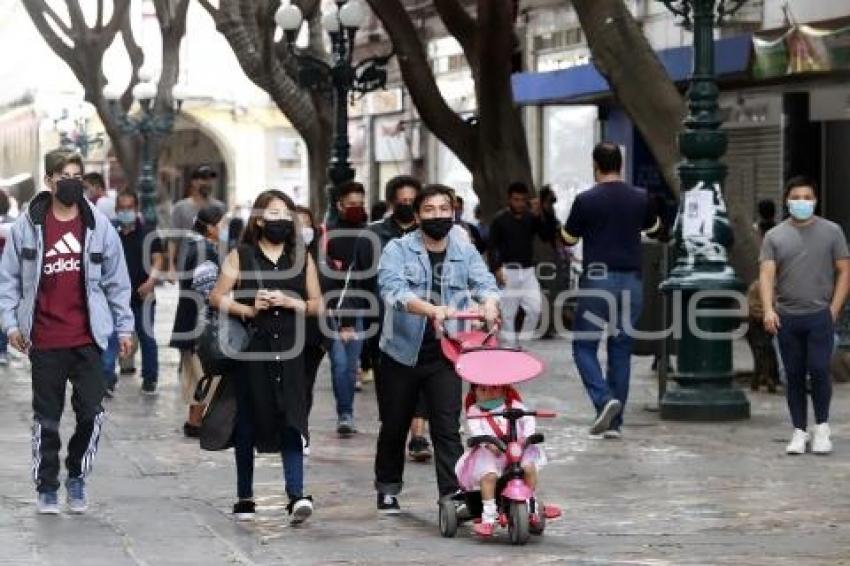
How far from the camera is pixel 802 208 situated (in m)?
13.2

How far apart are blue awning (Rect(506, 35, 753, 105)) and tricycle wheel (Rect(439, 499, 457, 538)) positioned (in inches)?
526

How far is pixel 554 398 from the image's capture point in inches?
695

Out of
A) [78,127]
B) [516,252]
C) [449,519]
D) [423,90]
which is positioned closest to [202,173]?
[516,252]

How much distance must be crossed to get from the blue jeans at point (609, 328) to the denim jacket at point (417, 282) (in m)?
3.66

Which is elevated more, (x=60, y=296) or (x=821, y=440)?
(x=60, y=296)

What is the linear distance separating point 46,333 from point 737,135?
18.6m

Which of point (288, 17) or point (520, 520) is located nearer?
point (520, 520)

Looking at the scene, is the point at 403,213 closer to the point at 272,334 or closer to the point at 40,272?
the point at 272,334

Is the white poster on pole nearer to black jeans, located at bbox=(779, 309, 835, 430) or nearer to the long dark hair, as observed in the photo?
black jeans, located at bbox=(779, 309, 835, 430)

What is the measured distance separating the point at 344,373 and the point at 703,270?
2841 millimetres

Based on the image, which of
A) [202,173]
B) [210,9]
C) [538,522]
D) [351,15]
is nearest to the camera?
[538,522]

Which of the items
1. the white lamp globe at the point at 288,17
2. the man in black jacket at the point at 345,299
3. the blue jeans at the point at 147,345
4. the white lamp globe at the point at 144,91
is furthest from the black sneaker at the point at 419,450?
the white lamp globe at the point at 144,91

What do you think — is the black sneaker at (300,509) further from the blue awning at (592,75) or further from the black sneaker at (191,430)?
the blue awning at (592,75)

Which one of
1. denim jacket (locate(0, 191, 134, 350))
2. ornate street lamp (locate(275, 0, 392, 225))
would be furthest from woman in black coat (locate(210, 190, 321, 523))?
ornate street lamp (locate(275, 0, 392, 225))
